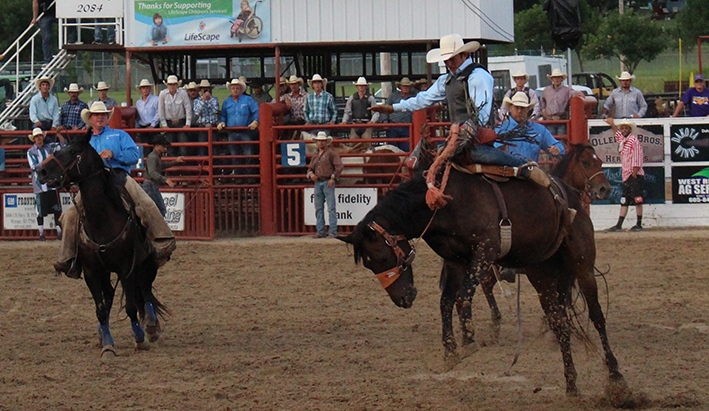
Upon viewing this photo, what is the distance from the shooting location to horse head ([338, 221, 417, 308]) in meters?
5.46

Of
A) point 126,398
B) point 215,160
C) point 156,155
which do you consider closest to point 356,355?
point 126,398

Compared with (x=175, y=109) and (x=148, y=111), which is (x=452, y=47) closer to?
(x=175, y=109)

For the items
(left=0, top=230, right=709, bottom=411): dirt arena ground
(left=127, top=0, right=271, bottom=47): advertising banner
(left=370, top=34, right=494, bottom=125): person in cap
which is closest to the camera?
(left=0, top=230, right=709, bottom=411): dirt arena ground

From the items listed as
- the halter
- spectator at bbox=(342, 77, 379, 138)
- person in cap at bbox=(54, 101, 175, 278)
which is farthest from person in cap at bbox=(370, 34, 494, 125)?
spectator at bbox=(342, 77, 379, 138)

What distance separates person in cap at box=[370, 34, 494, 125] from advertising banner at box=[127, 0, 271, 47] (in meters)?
9.67

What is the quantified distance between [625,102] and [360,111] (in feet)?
13.9

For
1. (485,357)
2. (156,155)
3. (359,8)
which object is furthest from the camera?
(359,8)

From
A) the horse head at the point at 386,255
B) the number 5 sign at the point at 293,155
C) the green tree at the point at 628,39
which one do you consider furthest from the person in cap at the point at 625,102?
the green tree at the point at 628,39

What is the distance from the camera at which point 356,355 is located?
278 inches

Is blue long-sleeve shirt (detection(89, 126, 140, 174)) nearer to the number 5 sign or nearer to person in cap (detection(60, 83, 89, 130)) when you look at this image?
the number 5 sign

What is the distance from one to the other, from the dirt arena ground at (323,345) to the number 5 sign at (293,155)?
272 centimetres

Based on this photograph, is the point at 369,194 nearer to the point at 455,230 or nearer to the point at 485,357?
the point at 485,357

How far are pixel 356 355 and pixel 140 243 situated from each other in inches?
80.3

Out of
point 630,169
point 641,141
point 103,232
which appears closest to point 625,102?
point 641,141
